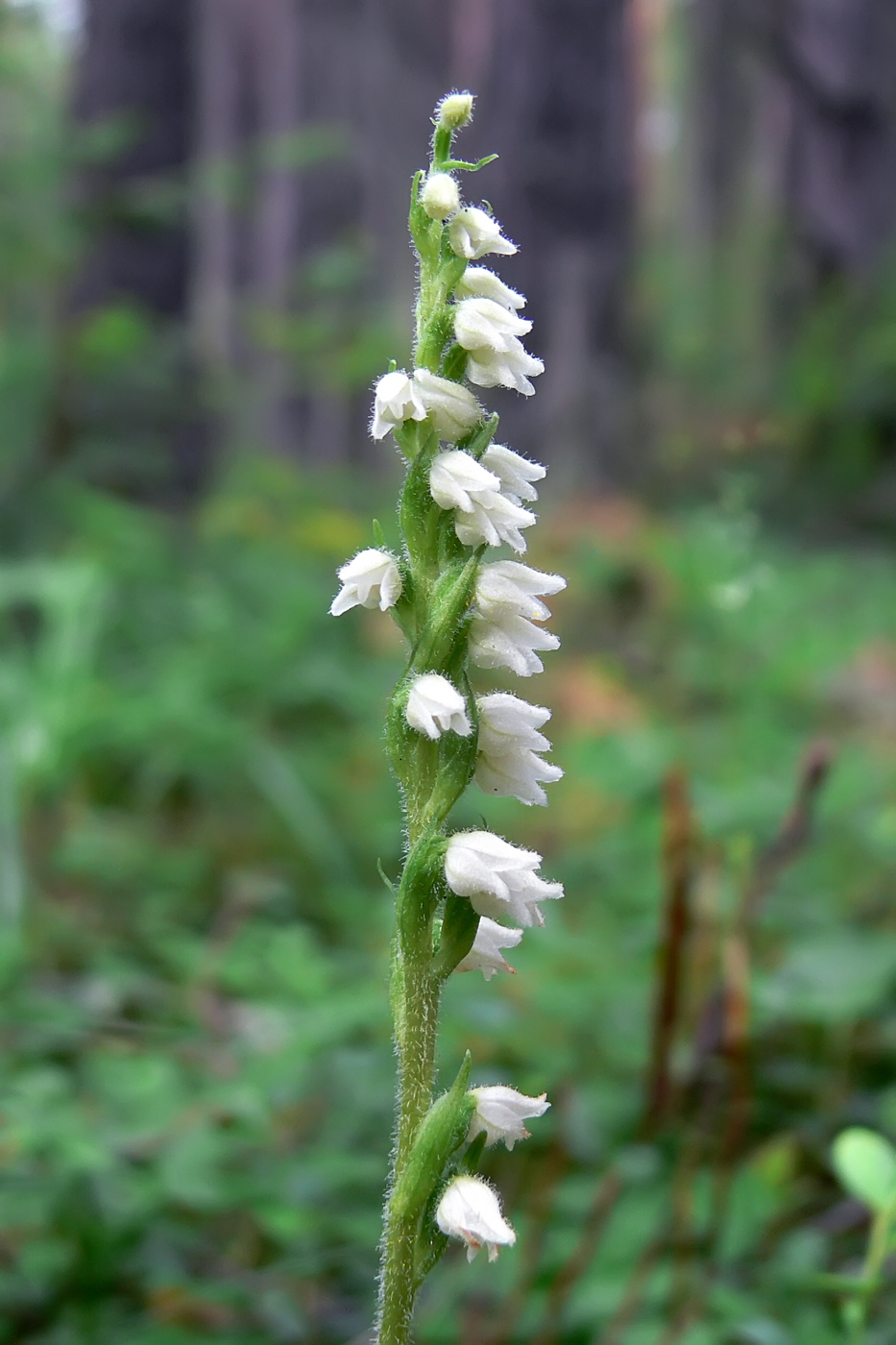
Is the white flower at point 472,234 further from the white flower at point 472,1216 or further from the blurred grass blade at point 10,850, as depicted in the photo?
the blurred grass blade at point 10,850

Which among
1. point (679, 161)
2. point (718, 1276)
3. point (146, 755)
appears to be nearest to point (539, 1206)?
point (718, 1276)

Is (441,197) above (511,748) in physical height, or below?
above

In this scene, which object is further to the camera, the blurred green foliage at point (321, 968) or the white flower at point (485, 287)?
the blurred green foliage at point (321, 968)

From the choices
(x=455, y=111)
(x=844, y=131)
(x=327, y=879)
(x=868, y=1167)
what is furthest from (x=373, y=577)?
(x=844, y=131)

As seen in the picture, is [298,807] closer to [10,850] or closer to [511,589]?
[10,850]

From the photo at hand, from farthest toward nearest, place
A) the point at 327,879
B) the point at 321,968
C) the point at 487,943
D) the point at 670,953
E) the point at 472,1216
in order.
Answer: the point at 327,879, the point at 321,968, the point at 670,953, the point at 487,943, the point at 472,1216

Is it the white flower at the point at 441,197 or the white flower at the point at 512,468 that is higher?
the white flower at the point at 441,197

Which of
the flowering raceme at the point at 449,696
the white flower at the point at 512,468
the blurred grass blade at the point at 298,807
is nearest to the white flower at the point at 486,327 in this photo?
the flowering raceme at the point at 449,696
